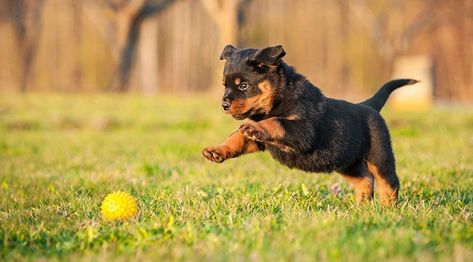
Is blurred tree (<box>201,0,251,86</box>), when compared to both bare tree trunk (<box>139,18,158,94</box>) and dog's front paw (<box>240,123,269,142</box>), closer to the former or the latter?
bare tree trunk (<box>139,18,158,94</box>)

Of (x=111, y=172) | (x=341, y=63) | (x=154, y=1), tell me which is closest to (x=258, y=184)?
(x=111, y=172)

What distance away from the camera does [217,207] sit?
4336 mm

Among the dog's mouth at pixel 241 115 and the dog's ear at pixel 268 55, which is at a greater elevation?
the dog's ear at pixel 268 55

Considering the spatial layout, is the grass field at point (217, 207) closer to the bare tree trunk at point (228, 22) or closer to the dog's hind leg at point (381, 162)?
the dog's hind leg at point (381, 162)

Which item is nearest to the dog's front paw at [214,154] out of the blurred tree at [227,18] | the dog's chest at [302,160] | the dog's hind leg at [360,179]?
the dog's chest at [302,160]

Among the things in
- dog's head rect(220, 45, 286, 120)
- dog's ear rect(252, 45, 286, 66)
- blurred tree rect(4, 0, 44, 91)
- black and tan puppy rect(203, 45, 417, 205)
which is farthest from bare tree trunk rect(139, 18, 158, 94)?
dog's ear rect(252, 45, 286, 66)

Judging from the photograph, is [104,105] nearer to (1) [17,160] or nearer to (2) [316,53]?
(1) [17,160]

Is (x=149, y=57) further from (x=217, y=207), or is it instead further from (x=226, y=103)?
(x=217, y=207)

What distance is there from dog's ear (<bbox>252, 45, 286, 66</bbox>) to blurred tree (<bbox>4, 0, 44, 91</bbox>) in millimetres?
32613

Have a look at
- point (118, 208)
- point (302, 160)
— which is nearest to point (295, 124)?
point (302, 160)

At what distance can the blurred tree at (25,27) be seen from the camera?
34969mm

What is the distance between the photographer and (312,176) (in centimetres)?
636

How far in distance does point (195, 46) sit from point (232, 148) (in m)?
35.0

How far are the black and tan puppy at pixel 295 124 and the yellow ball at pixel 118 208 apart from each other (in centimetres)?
64
